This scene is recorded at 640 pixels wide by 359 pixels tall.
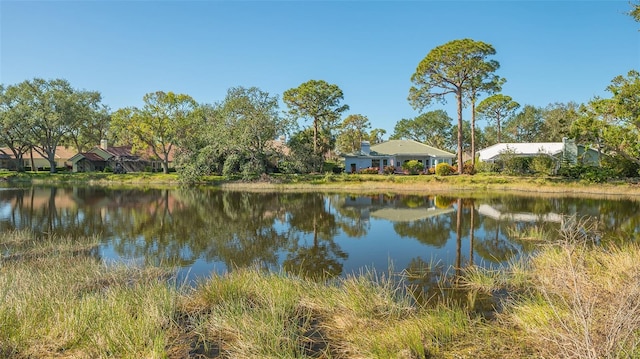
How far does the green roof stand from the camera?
158 ft

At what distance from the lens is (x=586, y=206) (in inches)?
854

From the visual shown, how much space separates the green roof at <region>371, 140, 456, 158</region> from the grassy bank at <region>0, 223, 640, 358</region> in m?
41.6

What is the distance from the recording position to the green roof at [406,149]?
48281 mm

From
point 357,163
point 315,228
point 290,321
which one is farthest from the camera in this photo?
point 357,163

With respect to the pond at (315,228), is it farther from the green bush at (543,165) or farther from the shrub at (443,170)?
the shrub at (443,170)

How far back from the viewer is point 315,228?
16016 mm

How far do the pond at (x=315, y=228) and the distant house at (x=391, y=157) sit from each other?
21659 millimetres

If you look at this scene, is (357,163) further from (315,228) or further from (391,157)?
(315,228)

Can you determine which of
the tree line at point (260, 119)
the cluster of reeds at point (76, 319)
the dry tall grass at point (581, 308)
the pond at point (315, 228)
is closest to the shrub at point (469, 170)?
the tree line at point (260, 119)

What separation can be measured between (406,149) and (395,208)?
28.4m

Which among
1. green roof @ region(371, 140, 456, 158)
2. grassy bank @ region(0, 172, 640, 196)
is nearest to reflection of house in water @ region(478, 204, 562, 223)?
grassy bank @ region(0, 172, 640, 196)

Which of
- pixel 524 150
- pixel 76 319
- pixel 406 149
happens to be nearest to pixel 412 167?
pixel 406 149

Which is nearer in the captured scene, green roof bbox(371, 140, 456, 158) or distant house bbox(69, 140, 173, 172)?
green roof bbox(371, 140, 456, 158)

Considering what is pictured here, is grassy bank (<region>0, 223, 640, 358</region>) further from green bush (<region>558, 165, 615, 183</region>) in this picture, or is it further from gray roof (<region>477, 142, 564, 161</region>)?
gray roof (<region>477, 142, 564, 161</region>)
